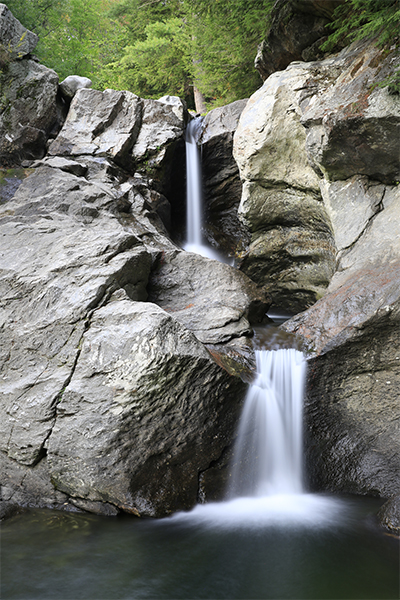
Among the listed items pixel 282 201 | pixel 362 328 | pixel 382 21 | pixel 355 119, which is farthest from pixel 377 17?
pixel 362 328

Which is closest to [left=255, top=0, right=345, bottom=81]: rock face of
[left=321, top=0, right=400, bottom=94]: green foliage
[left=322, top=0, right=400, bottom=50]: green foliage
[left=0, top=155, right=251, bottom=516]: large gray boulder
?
[left=322, top=0, right=400, bottom=50]: green foliage

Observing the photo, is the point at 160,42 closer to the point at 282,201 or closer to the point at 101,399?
the point at 282,201

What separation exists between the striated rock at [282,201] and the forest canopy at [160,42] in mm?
1474

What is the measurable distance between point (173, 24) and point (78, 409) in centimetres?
1552

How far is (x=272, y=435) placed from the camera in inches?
211

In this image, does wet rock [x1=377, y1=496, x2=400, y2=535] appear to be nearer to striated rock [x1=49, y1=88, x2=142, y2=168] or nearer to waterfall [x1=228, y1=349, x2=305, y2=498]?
waterfall [x1=228, y1=349, x2=305, y2=498]

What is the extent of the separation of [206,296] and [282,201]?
130 inches

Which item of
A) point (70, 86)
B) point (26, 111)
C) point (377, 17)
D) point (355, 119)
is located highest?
point (70, 86)

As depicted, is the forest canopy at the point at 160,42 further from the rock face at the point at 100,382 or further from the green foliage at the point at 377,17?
the rock face at the point at 100,382

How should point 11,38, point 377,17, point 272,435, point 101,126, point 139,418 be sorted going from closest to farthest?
1. point 139,418
2. point 272,435
3. point 377,17
4. point 11,38
5. point 101,126

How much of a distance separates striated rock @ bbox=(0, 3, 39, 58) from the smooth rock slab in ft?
30.1

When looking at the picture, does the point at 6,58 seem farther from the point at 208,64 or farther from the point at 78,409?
the point at 78,409

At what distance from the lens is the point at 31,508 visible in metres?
4.71

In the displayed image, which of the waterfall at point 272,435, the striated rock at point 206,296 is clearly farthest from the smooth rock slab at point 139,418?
the striated rock at point 206,296
